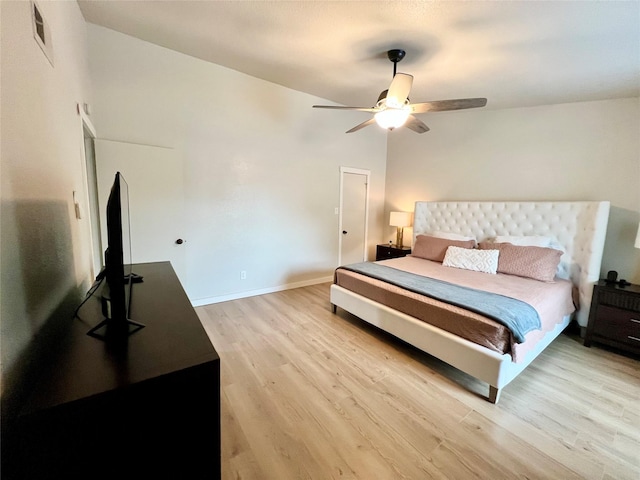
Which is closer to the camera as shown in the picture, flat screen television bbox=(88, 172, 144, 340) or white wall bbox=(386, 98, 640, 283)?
flat screen television bbox=(88, 172, 144, 340)

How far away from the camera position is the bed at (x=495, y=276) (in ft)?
6.50

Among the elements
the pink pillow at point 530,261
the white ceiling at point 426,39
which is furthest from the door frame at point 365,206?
the pink pillow at point 530,261

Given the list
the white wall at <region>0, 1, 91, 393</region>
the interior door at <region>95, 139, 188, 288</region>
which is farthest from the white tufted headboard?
the white wall at <region>0, 1, 91, 393</region>

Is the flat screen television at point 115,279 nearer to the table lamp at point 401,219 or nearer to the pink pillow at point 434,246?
the pink pillow at point 434,246

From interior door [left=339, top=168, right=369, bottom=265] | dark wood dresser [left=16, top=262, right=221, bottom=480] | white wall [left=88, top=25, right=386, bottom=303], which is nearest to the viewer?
dark wood dresser [left=16, top=262, right=221, bottom=480]

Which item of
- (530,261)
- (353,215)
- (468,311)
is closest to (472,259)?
(530,261)

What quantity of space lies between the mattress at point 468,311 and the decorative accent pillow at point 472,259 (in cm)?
11

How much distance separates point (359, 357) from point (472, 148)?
3.54m

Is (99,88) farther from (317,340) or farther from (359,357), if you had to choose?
(359,357)

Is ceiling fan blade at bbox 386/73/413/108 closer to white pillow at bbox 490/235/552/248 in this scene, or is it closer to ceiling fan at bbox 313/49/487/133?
ceiling fan at bbox 313/49/487/133

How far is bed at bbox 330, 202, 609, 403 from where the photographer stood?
1980 mm

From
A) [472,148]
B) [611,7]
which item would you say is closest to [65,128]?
[611,7]

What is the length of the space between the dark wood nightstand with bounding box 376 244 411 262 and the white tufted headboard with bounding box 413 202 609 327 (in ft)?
2.49

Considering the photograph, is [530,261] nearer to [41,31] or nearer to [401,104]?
[401,104]
